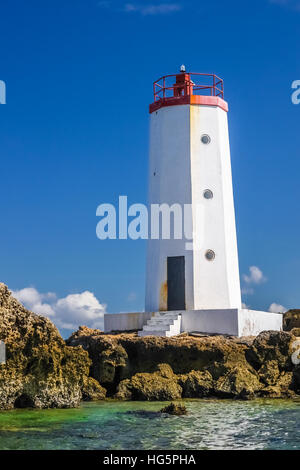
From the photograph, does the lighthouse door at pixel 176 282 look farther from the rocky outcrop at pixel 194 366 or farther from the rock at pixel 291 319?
the rock at pixel 291 319

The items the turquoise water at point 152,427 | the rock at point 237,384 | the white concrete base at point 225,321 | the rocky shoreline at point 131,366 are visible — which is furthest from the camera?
the white concrete base at point 225,321

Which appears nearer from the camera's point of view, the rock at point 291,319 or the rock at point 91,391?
the rock at point 91,391

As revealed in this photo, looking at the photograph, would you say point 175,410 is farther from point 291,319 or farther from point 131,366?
point 291,319

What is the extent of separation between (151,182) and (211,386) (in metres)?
9.80

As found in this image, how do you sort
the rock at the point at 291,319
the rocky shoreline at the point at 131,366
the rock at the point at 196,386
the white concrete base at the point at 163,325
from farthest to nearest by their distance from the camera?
the rock at the point at 291,319 → the white concrete base at the point at 163,325 → the rock at the point at 196,386 → the rocky shoreline at the point at 131,366

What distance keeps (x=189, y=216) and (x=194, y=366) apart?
21.3 feet

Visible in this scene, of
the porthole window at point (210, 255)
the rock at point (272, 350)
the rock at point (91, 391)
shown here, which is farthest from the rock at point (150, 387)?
the porthole window at point (210, 255)

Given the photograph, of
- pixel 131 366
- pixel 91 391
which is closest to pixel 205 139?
pixel 131 366

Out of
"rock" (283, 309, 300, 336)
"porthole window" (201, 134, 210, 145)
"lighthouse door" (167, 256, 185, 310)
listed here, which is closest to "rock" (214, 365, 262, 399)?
"lighthouse door" (167, 256, 185, 310)

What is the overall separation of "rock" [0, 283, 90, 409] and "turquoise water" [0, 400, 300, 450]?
0.66 meters

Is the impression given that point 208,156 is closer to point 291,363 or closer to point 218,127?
point 218,127

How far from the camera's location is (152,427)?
1321cm

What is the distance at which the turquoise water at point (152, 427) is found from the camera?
456 inches

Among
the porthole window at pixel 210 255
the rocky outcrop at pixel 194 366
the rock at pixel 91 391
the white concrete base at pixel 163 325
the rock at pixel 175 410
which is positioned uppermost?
the porthole window at pixel 210 255
